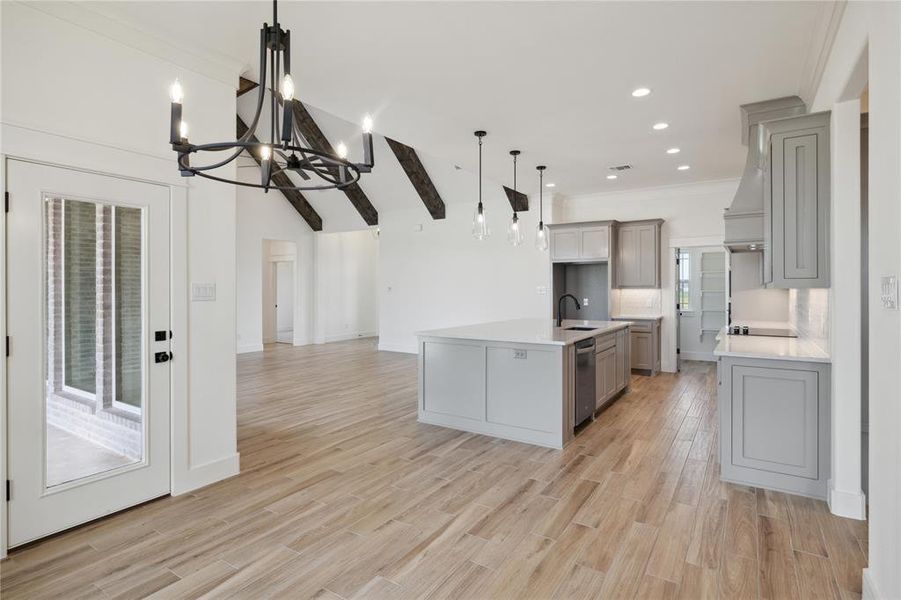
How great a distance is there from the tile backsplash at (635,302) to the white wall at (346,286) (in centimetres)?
651

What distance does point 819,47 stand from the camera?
291cm

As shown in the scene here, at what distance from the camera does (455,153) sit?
550 centimetres

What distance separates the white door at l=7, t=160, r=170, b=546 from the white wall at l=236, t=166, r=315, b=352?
6.76 metres

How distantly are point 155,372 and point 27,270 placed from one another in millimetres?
839

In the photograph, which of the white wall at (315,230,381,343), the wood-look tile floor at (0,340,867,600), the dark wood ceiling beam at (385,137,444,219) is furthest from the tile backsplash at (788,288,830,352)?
the white wall at (315,230,381,343)

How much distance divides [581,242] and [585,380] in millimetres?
3529

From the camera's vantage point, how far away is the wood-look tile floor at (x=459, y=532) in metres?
2.09

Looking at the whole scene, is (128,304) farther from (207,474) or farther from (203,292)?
(207,474)
